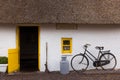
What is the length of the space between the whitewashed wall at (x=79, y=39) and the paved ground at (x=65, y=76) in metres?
0.96

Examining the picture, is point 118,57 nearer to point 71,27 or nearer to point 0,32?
point 71,27

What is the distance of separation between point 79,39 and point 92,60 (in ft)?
4.08

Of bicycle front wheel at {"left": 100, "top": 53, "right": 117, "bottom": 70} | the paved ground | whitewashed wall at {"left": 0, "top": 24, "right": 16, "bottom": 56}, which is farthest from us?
bicycle front wheel at {"left": 100, "top": 53, "right": 117, "bottom": 70}

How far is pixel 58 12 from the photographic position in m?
16.1

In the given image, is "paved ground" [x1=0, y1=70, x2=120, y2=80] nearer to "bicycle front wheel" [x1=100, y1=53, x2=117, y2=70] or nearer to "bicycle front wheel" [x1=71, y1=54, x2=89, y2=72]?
"bicycle front wheel" [x1=71, y1=54, x2=89, y2=72]

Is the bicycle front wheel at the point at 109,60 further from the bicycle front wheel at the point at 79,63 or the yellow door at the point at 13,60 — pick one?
the yellow door at the point at 13,60

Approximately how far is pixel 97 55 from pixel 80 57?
100 cm

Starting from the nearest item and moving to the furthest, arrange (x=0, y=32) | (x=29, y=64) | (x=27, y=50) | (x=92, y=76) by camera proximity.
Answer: (x=92, y=76) < (x=0, y=32) < (x=29, y=64) < (x=27, y=50)

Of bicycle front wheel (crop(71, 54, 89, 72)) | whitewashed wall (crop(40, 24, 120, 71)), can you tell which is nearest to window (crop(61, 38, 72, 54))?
whitewashed wall (crop(40, 24, 120, 71))

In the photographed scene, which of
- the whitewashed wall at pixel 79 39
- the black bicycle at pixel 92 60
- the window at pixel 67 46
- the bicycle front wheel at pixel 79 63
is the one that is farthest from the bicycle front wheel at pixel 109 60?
the window at pixel 67 46

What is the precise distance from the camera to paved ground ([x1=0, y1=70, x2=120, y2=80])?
48.2 ft

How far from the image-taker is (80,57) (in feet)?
54.1

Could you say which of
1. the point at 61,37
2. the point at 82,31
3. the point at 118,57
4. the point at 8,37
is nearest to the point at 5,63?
the point at 8,37

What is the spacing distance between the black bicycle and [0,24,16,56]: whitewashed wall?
309 cm
